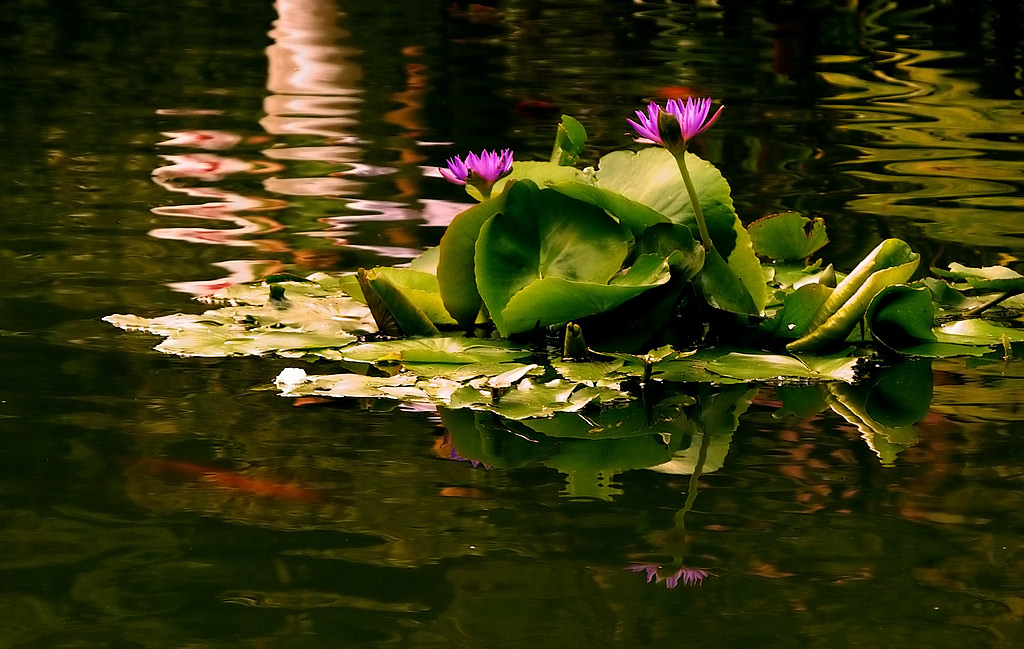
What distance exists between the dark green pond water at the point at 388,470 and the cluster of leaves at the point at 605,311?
0.08 meters

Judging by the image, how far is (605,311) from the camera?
1.86 m

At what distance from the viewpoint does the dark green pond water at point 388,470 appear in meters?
1.11

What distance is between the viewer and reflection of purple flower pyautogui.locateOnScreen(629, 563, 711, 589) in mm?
1177

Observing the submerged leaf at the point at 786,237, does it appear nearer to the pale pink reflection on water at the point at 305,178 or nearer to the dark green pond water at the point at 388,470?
the dark green pond water at the point at 388,470

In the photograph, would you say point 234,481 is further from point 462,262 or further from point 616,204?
point 616,204

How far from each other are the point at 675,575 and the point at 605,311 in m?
0.70

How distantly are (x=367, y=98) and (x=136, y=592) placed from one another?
3766mm

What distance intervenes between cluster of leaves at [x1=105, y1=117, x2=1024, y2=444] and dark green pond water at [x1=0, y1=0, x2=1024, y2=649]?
0.26ft

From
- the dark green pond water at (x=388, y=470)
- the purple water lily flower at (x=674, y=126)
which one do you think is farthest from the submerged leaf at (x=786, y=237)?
the purple water lily flower at (x=674, y=126)

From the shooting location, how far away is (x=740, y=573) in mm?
1196

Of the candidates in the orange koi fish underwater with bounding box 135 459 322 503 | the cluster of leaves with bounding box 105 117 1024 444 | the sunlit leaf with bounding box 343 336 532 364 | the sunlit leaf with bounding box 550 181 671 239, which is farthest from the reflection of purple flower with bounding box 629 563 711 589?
the sunlit leaf with bounding box 550 181 671 239

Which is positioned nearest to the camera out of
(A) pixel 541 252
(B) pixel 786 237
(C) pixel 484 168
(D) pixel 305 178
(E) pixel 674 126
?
(E) pixel 674 126

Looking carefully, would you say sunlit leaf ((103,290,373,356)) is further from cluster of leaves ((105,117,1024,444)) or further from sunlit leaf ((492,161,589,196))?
sunlit leaf ((492,161,589,196))

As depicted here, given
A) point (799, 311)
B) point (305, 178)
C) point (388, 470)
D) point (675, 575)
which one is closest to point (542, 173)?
point (799, 311)
